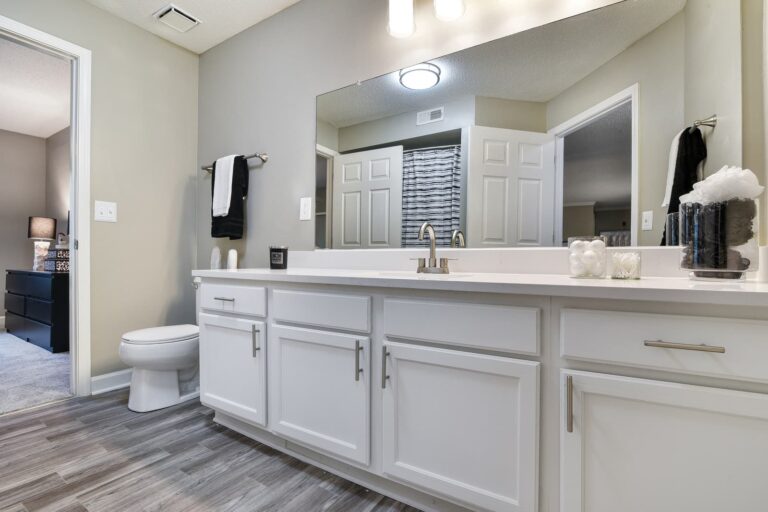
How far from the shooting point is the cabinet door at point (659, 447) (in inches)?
28.3

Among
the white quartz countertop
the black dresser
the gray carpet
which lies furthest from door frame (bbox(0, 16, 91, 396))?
the white quartz countertop

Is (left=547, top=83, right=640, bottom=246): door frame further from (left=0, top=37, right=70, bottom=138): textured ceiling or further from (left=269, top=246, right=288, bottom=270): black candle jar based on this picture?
(left=0, top=37, right=70, bottom=138): textured ceiling

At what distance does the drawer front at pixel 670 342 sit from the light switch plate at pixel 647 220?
0.59 meters

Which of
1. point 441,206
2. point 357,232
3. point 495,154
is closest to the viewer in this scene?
point 495,154

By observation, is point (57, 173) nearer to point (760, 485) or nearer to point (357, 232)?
point (357, 232)

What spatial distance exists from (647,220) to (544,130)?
20.2 inches

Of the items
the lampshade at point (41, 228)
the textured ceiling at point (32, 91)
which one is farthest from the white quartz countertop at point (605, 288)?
the lampshade at point (41, 228)

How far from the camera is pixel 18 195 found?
14.0ft

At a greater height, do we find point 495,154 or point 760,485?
point 495,154

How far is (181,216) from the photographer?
2559 mm

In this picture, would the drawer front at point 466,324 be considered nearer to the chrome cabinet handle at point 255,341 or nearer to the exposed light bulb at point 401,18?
the chrome cabinet handle at point 255,341

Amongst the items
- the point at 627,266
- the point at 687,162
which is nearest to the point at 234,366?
the point at 627,266

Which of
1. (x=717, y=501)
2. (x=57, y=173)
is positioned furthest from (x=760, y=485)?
(x=57, y=173)

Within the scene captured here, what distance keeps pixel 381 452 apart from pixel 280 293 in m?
0.69
